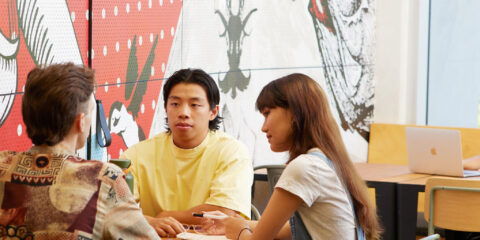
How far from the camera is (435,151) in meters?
4.37

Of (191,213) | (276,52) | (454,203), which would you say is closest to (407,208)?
(454,203)

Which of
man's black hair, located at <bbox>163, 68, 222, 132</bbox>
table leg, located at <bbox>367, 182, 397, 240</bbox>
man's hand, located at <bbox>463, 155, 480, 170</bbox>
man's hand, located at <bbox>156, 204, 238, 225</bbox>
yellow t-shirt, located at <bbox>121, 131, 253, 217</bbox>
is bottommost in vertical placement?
table leg, located at <bbox>367, 182, 397, 240</bbox>

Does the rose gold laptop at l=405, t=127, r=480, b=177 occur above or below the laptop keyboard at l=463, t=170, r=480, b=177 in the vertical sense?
above

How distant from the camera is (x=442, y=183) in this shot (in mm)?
3617

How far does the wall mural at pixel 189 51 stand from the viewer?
2611 mm

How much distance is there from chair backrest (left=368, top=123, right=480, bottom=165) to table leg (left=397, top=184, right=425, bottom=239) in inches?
71.1

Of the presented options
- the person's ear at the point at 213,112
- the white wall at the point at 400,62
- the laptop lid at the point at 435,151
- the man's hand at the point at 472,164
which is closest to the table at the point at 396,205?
the laptop lid at the point at 435,151

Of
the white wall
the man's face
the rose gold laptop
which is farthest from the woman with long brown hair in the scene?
the white wall

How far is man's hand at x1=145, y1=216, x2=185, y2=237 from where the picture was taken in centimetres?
227

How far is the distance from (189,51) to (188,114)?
1271 mm

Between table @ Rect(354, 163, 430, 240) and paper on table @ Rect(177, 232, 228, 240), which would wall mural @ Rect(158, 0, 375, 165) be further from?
paper on table @ Rect(177, 232, 228, 240)

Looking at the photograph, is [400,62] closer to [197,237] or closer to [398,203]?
[398,203]

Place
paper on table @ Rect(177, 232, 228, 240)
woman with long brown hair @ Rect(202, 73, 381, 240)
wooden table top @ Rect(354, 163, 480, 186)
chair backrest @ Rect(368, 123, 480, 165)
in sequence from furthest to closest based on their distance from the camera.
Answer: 1. chair backrest @ Rect(368, 123, 480, 165)
2. wooden table top @ Rect(354, 163, 480, 186)
3. paper on table @ Rect(177, 232, 228, 240)
4. woman with long brown hair @ Rect(202, 73, 381, 240)

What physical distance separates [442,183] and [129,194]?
7.87 ft
